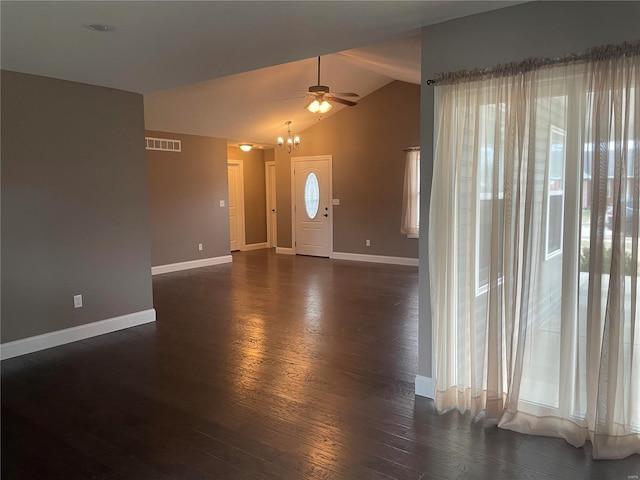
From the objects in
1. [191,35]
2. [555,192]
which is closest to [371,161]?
[191,35]

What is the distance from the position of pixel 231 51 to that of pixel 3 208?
233cm

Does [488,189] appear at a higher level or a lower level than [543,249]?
higher

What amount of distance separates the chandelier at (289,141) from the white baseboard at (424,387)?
652 cm

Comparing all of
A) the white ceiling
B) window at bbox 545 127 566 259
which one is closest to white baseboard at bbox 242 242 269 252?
the white ceiling

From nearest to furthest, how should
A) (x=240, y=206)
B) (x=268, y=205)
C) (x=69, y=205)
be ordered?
(x=69, y=205)
(x=240, y=206)
(x=268, y=205)

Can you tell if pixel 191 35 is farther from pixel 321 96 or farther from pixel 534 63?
pixel 321 96

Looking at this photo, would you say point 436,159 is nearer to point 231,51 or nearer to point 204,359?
point 231,51

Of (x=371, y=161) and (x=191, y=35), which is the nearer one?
(x=191, y=35)

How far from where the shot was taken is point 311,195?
952cm

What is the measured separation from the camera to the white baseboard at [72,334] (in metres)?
3.74

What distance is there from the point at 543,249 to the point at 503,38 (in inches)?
48.9

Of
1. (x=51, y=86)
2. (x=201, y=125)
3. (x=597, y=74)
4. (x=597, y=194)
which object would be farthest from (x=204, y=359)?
(x=201, y=125)

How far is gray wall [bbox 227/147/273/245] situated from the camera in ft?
34.5

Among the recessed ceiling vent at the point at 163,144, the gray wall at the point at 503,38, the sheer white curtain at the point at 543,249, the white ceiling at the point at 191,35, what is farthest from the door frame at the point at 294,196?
the sheer white curtain at the point at 543,249
